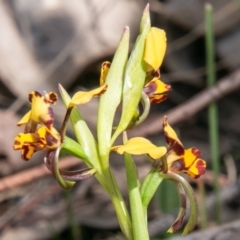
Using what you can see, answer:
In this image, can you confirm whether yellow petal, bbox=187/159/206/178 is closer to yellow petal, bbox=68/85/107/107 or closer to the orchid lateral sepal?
the orchid lateral sepal

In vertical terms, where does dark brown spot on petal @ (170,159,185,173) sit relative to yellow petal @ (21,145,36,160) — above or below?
below

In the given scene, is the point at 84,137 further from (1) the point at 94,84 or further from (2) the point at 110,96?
(1) the point at 94,84

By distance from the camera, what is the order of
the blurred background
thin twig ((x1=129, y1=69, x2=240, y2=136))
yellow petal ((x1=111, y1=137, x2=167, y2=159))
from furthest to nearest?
thin twig ((x1=129, y1=69, x2=240, y2=136)), the blurred background, yellow petal ((x1=111, y1=137, x2=167, y2=159))

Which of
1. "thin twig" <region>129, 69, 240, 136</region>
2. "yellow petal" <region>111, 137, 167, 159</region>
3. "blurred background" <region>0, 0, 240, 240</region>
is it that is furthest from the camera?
"thin twig" <region>129, 69, 240, 136</region>

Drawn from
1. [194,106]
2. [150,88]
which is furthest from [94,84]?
[150,88]

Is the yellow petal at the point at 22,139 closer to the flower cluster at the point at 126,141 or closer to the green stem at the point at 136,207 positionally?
the flower cluster at the point at 126,141

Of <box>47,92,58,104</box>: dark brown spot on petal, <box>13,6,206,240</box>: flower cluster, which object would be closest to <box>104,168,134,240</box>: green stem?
<box>13,6,206,240</box>: flower cluster

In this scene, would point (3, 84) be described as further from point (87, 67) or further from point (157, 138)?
point (157, 138)
